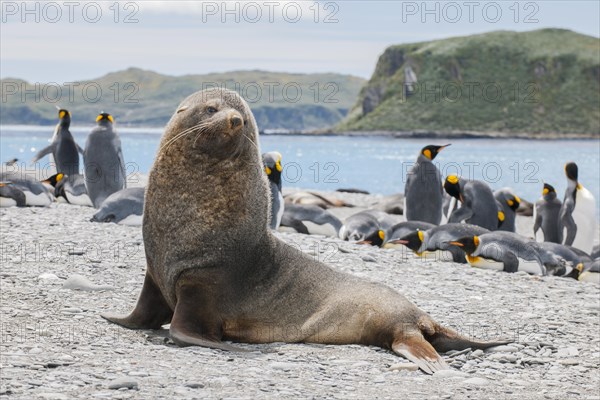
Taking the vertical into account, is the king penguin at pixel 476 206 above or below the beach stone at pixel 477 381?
above

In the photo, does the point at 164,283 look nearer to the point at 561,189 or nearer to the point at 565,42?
the point at 561,189

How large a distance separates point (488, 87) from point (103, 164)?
114963 mm

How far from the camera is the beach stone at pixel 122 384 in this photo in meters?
3.64

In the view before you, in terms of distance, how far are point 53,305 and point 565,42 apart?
137665 millimetres

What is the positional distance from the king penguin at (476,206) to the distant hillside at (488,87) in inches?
3957

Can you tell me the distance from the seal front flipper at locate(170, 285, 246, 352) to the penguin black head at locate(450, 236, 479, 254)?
4963 mm

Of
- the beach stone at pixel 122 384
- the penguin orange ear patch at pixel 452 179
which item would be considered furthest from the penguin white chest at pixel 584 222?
the beach stone at pixel 122 384

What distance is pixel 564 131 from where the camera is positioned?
110938mm

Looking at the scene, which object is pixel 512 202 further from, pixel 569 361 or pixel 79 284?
pixel 79 284

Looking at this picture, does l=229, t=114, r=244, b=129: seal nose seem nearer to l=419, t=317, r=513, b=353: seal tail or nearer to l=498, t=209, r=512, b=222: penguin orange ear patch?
l=419, t=317, r=513, b=353: seal tail

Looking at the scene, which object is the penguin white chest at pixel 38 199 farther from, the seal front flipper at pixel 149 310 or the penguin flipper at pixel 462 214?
the seal front flipper at pixel 149 310

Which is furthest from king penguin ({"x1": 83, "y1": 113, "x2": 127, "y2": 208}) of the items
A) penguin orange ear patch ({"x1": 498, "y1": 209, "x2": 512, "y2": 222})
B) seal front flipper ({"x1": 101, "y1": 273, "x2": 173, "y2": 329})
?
seal front flipper ({"x1": 101, "y1": 273, "x2": 173, "y2": 329})

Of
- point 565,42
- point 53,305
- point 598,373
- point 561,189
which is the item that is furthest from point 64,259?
point 565,42

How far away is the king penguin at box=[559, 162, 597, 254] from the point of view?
12.8m
